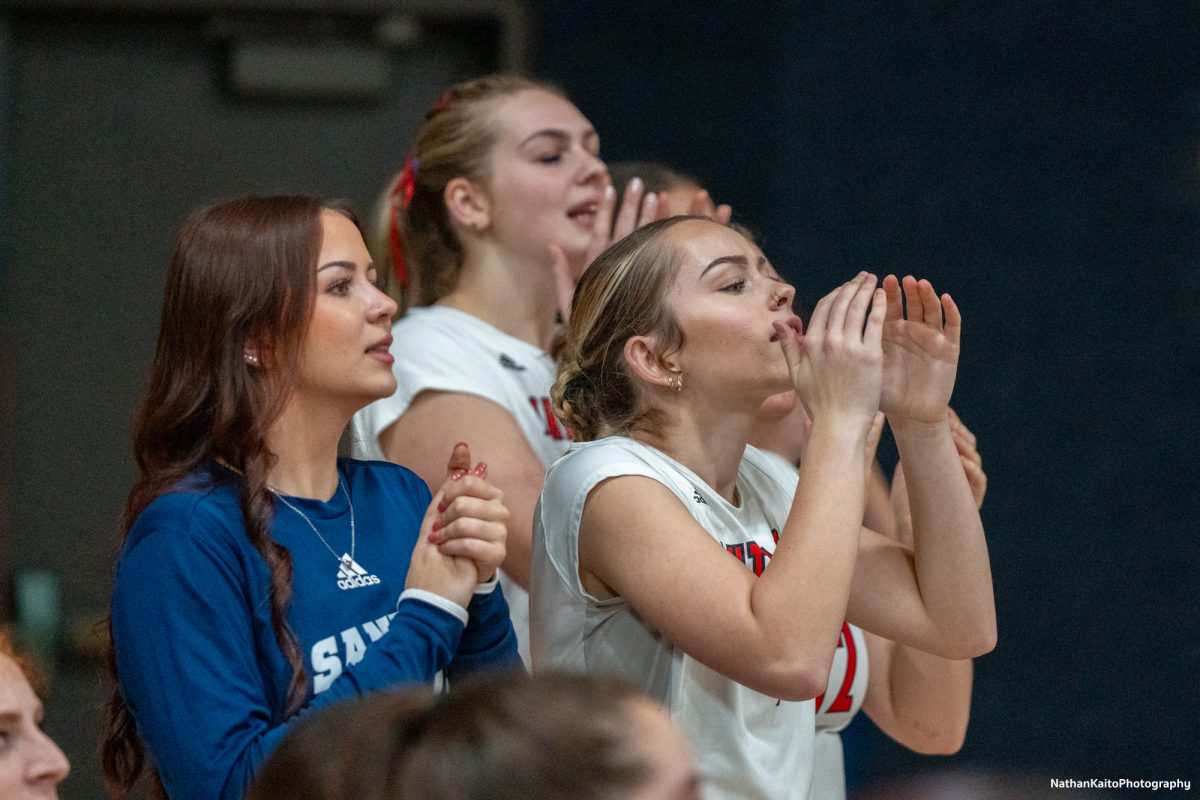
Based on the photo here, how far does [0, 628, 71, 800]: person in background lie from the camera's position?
148 centimetres

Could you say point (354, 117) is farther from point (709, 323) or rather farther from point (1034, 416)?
point (709, 323)

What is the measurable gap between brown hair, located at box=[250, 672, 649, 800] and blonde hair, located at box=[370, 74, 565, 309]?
5.51 feet

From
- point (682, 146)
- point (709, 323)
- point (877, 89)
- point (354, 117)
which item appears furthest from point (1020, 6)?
point (709, 323)

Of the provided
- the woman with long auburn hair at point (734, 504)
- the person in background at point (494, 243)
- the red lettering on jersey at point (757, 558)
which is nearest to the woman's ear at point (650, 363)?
the woman with long auburn hair at point (734, 504)

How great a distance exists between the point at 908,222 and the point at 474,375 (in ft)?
5.15

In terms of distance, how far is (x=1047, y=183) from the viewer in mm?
3438

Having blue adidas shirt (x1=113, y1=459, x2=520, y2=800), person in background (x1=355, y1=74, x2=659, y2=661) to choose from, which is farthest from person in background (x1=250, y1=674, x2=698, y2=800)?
person in background (x1=355, y1=74, x2=659, y2=661)

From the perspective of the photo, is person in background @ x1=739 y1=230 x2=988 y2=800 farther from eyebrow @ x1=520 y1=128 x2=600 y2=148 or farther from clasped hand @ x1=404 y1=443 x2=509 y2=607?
eyebrow @ x1=520 y1=128 x2=600 y2=148

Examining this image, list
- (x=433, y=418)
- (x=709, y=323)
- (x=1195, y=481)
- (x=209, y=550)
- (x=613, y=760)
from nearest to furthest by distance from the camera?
(x=613, y=760), (x=209, y=550), (x=709, y=323), (x=433, y=418), (x=1195, y=481)

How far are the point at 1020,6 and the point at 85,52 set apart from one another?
94.2 inches

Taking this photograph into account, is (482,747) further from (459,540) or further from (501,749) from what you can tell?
(459,540)

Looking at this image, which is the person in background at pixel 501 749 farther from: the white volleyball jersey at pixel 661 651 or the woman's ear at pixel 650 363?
the woman's ear at pixel 650 363

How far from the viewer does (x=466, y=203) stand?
261 cm

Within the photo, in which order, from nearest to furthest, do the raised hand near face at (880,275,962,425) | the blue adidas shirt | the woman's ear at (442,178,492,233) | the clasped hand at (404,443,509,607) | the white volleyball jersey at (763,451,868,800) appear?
the blue adidas shirt
the clasped hand at (404,443,509,607)
the raised hand near face at (880,275,962,425)
the white volleyball jersey at (763,451,868,800)
the woman's ear at (442,178,492,233)
